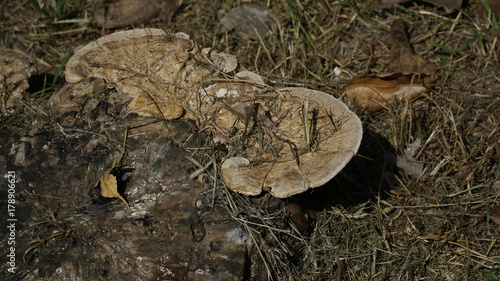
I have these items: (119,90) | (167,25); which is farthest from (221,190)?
(167,25)

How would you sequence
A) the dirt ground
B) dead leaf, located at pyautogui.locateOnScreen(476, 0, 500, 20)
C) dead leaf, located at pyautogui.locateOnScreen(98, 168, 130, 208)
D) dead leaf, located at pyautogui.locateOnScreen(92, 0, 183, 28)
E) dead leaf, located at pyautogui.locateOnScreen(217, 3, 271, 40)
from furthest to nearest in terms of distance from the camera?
dead leaf, located at pyautogui.locateOnScreen(92, 0, 183, 28)
dead leaf, located at pyautogui.locateOnScreen(217, 3, 271, 40)
dead leaf, located at pyautogui.locateOnScreen(476, 0, 500, 20)
the dirt ground
dead leaf, located at pyautogui.locateOnScreen(98, 168, 130, 208)

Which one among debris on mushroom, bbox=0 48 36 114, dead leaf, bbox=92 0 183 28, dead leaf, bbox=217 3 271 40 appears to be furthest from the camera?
dead leaf, bbox=92 0 183 28

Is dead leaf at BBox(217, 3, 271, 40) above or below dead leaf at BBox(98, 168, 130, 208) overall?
below

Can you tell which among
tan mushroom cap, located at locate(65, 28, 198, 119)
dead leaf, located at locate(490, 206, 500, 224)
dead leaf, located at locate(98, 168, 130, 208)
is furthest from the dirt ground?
tan mushroom cap, located at locate(65, 28, 198, 119)

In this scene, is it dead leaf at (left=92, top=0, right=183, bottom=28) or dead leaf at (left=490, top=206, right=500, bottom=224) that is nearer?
dead leaf at (left=490, top=206, right=500, bottom=224)

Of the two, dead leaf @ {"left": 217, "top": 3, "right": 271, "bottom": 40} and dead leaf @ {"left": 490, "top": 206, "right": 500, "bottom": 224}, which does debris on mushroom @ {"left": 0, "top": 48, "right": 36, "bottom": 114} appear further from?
dead leaf @ {"left": 490, "top": 206, "right": 500, "bottom": 224}

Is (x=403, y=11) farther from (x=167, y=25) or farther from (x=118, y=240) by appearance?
(x=118, y=240)

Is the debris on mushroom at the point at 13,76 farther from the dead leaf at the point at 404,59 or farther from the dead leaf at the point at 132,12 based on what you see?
the dead leaf at the point at 404,59
